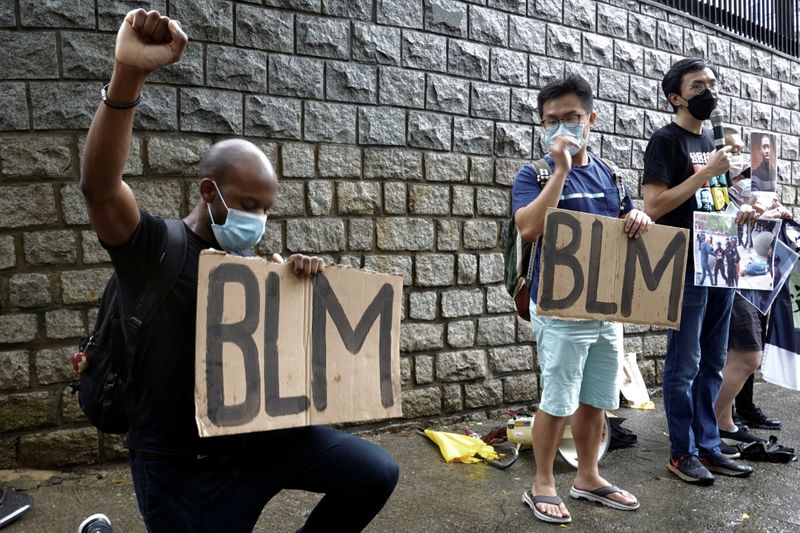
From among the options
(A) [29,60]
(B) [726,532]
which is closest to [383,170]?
(A) [29,60]

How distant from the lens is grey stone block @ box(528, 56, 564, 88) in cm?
566

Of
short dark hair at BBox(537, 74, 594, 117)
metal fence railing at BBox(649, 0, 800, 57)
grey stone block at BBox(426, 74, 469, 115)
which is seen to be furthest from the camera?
metal fence railing at BBox(649, 0, 800, 57)

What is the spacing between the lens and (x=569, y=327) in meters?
3.31

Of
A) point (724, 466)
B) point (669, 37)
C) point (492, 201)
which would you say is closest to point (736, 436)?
point (724, 466)

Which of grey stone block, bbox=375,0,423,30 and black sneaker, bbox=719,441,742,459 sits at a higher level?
grey stone block, bbox=375,0,423,30

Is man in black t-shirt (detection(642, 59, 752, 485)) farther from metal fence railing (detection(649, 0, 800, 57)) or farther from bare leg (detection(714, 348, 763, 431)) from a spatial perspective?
metal fence railing (detection(649, 0, 800, 57))

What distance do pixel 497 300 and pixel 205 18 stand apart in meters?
2.93

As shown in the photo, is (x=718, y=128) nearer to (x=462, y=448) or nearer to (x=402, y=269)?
(x=402, y=269)

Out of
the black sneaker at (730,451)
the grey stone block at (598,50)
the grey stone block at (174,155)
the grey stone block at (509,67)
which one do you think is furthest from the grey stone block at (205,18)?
the black sneaker at (730,451)

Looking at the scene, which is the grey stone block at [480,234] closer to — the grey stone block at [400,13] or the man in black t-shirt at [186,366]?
the grey stone block at [400,13]

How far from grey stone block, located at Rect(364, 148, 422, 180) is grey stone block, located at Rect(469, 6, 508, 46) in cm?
112

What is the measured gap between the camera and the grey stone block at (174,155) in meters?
4.17

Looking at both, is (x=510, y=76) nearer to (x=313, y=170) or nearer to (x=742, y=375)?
(x=313, y=170)

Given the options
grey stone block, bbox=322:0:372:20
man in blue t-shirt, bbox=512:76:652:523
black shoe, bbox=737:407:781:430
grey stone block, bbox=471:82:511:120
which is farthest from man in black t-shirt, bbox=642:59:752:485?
grey stone block, bbox=322:0:372:20
